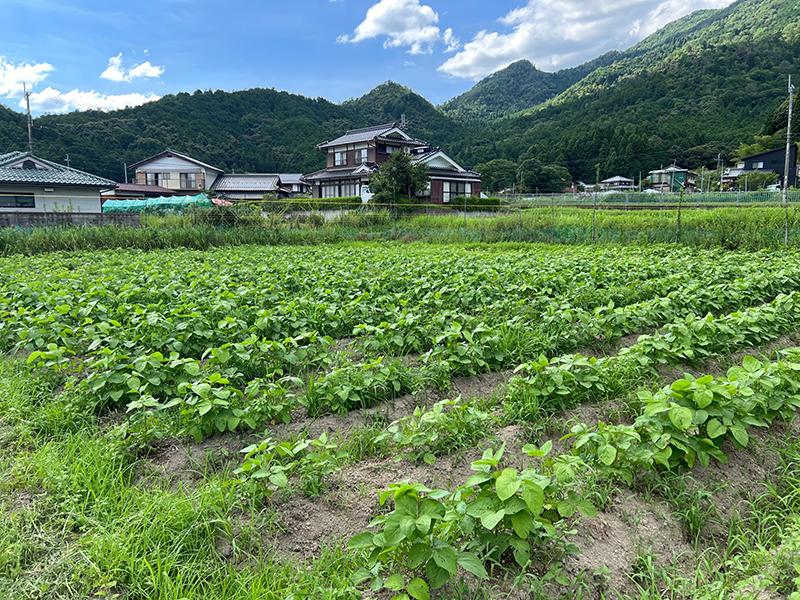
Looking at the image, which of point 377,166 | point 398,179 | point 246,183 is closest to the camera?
point 398,179

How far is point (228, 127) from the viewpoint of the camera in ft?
162

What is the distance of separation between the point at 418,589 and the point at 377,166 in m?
33.5

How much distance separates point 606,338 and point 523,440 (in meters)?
2.29

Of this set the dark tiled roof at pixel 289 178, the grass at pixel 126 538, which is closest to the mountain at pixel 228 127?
the dark tiled roof at pixel 289 178

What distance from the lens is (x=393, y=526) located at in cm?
163

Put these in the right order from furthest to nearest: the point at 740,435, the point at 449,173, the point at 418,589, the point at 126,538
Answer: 1. the point at 449,173
2. the point at 740,435
3. the point at 126,538
4. the point at 418,589

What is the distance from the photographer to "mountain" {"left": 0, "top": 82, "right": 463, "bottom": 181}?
3912 cm

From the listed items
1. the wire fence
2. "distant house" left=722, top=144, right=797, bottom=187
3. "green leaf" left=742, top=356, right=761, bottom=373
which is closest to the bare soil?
"green leaf" left=742, top=356, right=761, bottom=373

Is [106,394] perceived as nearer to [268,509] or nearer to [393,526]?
[268,509]

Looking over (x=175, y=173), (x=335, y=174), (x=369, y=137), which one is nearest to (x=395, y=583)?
(x=335, y=174)

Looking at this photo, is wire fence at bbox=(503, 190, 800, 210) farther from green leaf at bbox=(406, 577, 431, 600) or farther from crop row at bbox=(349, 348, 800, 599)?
green leaf at bbox=(406, 577, 431, 600)

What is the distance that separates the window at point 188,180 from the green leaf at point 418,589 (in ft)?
144

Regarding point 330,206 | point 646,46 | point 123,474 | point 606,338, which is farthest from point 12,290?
point 646,46

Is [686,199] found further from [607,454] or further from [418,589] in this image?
[418,589]
